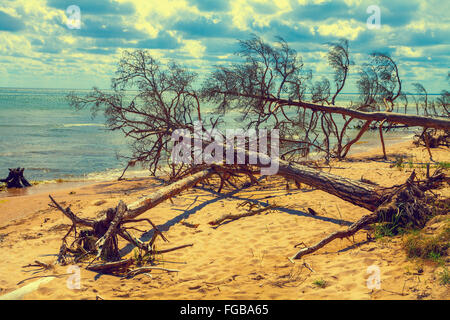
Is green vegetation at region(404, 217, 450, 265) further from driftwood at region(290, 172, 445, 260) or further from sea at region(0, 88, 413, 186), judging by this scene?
sea at region(0, 88, 413, 186)

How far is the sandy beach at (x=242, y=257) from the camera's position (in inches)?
154

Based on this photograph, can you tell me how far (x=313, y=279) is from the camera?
4.11 metres

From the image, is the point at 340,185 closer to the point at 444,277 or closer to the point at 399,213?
the point at 399,213

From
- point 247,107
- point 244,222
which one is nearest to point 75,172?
point 247,107

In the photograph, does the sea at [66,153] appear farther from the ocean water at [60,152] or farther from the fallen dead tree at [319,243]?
the fallen dead tree at [319,243]

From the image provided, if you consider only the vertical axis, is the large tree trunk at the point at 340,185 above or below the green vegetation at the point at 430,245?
above

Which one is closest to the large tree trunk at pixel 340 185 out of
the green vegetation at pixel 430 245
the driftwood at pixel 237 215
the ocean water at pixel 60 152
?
the driftwood at pixel 237 215

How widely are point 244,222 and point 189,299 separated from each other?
2856 mm

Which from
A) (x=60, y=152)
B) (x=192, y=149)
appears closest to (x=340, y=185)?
(x=192, y=149)

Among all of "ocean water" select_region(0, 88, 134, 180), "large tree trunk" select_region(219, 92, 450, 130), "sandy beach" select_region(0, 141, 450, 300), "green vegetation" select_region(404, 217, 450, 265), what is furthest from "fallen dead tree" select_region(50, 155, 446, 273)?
"ocean water" select_region(0, 88, 134, 180)

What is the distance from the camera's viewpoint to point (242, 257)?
5109 mm
